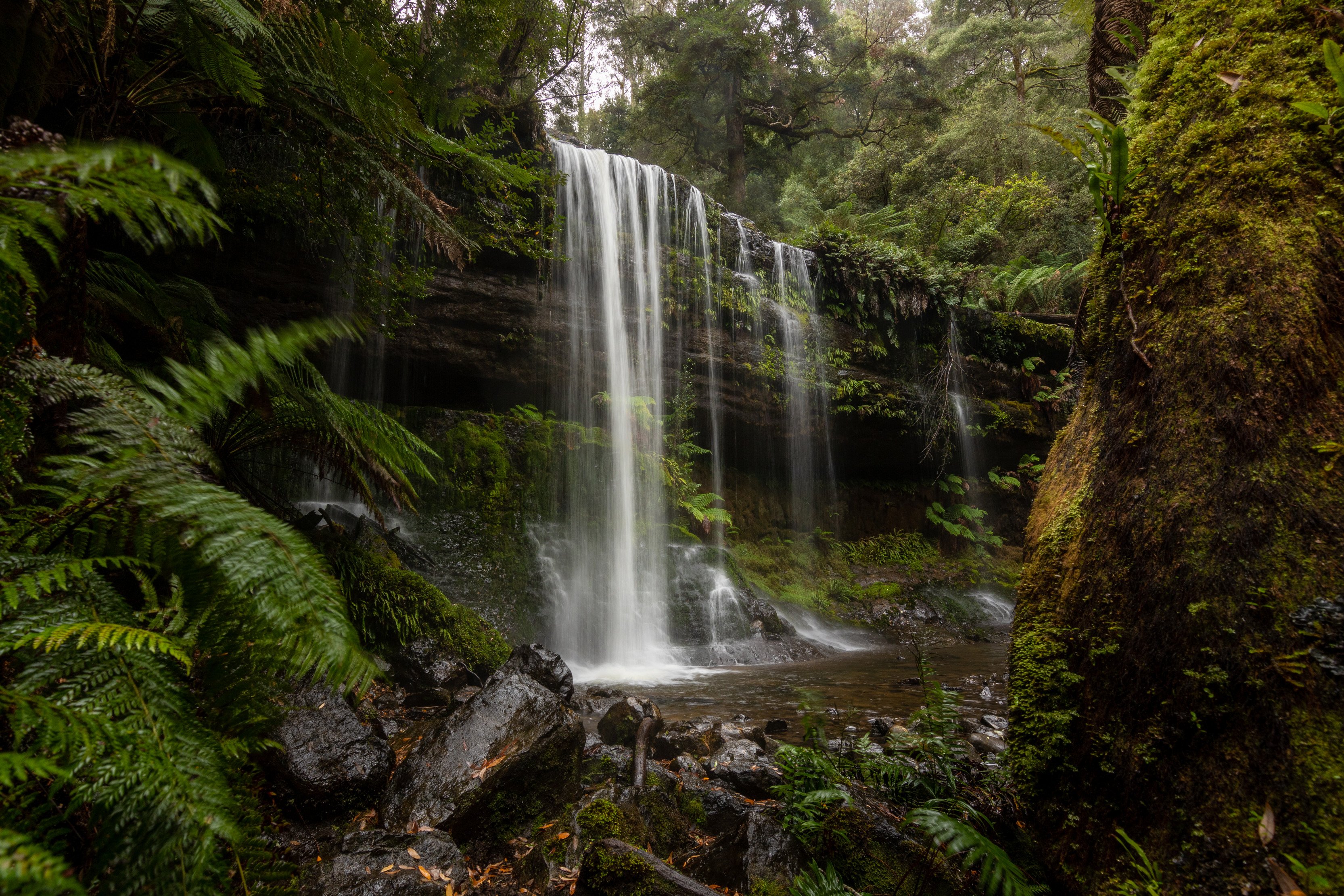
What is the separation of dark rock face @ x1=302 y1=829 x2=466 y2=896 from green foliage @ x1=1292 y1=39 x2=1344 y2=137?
4.07 m

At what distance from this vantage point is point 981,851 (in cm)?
160

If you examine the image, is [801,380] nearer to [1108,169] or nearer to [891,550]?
[891,550]

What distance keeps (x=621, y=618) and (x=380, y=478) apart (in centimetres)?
458

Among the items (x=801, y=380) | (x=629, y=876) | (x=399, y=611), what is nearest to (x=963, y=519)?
(x=801, y=380)

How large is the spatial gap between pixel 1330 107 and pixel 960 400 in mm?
11208

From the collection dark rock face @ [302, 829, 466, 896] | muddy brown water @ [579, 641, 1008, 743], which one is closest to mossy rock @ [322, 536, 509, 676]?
muddy brown water @ [579, 641, 1008, 743]

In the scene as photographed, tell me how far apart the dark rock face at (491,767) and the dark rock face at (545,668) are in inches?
54.9

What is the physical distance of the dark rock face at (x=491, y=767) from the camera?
8.03 ft

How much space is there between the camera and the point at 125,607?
1.18m

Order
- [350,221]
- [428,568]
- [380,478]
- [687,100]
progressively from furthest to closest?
[687,100] < [428,568] < [350,221] < [380,478]

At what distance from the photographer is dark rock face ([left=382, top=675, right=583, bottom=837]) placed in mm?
2447

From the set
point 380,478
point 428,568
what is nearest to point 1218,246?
point 380,478

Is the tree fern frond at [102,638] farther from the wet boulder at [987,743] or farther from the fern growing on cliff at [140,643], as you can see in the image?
the wet boulder at [987,743]

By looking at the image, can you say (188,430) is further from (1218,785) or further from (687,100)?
(687,100)
